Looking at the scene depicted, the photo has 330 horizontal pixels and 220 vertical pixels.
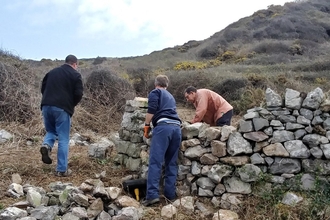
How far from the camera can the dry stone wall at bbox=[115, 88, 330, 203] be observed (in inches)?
181

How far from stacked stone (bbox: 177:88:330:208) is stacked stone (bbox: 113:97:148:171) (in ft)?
4.03

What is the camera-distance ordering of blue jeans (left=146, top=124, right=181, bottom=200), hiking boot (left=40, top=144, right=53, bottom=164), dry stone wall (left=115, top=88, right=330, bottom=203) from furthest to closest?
hiking boot (left=40, top=144, right=53, bottom=164) → blue jeans (left=146, top=124, right=181, bottom=200) → dry stone wall (left=115, top=88, right=330, bottom=203)

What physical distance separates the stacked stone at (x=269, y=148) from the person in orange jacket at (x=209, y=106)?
3.83 ft

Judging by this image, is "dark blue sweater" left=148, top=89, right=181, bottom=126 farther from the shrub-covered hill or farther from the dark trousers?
the dark trousers

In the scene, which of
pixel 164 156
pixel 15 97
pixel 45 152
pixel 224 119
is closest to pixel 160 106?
pixel 164 156

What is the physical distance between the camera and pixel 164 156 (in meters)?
4.98

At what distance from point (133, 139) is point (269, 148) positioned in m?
2.24

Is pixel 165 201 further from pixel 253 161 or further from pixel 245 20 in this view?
pixel 245 20

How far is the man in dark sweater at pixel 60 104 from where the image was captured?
18.2 ft

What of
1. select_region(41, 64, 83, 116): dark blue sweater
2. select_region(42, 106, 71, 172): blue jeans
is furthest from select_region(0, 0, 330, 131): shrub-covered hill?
select_region(42, 106, 71, 172): blue jeans

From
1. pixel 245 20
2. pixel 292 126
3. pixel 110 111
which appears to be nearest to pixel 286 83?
pixel 110 111

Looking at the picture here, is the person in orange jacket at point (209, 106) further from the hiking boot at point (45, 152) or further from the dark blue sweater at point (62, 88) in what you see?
the hiking boot at point (45, 152)

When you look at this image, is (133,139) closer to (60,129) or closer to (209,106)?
(60,129)

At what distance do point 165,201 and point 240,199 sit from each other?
0.96 meters
